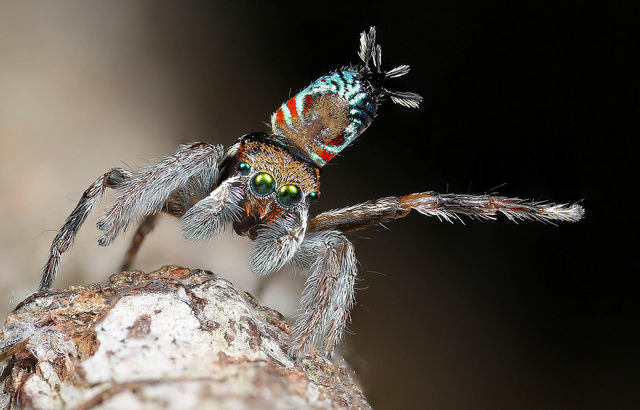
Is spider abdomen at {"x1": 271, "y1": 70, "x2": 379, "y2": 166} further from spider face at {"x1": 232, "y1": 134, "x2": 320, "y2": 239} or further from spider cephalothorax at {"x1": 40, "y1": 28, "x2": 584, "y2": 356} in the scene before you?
spider face at {"x1": 232, "y1": 134, "x2": 320, "y2": 239}

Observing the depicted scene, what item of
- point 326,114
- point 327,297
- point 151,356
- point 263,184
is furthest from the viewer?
point 326,114

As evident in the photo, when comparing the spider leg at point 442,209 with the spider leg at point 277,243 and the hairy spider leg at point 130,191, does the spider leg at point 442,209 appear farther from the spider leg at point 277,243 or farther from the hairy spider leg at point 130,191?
the hairy spider leg at point 130,191

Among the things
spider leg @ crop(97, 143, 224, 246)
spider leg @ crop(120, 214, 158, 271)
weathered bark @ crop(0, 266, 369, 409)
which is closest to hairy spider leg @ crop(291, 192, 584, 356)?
weathered bark @ crop(0, 266, 369, 409)

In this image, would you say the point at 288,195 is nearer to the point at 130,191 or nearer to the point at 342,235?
the point at 342,235

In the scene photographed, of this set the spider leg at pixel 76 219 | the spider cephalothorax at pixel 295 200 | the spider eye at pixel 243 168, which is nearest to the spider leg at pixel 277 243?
the spider cephalothorax at pixel 295 200

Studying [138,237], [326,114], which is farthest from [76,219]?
[326,114]

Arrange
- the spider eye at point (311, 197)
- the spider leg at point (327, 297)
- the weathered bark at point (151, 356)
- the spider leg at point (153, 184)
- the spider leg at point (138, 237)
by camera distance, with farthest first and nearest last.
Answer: the spider leg at point (138, 237), the spider eye at point (311, 197), the spider leg at point (153, 184), the spider leg at point (327, 297), the weathered bark at point (151, 356)
